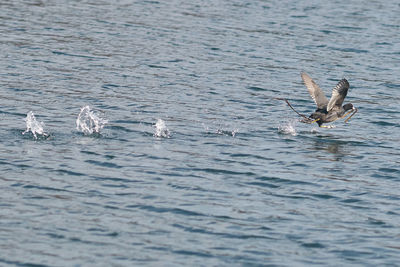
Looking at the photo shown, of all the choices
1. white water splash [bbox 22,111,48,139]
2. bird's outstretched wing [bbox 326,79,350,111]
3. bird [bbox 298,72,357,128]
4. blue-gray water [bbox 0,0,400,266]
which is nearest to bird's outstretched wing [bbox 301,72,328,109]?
bird [bbox 298,72,357,128]

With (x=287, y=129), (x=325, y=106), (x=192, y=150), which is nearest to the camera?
(x=192, y=150)

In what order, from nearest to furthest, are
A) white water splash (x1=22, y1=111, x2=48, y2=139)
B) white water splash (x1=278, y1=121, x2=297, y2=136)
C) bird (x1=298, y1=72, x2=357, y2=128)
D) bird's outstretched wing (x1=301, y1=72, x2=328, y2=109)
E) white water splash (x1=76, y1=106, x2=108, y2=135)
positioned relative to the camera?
1. white water splash (x1=22, y1=111, x2=48, y2=139)
2. white water splash (x1=76, y1=106, x2=108, y2=135)
3. bird (x1=298, y1=72, x2=357, y2=128)
4. bird's outstretched wing (x1=301, y1=72, x2=328, y2=109)
5. white water splash (x1=278, y1=121, x2=297, y2=136)

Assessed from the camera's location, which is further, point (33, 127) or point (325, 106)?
point (325, 106)

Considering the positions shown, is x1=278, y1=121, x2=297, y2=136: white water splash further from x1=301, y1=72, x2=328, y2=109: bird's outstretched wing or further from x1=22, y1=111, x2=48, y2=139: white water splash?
x1=22, y1=111, x2=48, y2=139: white water splash

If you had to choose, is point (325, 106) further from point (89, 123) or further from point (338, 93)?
point (89, 123)

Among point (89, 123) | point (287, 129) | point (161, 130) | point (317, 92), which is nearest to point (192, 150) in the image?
point (161, 130)

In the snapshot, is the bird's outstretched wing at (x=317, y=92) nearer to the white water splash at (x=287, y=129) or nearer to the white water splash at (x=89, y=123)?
the white water splash at (x=287, y=129)

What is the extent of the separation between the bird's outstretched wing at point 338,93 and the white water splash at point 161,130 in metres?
3.34

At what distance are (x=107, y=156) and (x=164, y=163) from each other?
105 cm

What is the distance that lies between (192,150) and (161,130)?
→ 4.15 ft

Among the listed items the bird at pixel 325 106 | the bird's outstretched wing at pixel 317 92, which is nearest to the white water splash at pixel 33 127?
the bird at pixel 325 106

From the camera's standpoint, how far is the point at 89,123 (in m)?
16.3

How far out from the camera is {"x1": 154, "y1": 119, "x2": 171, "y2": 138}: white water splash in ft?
52.6

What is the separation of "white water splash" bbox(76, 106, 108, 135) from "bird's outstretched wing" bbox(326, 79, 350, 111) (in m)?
4.68
